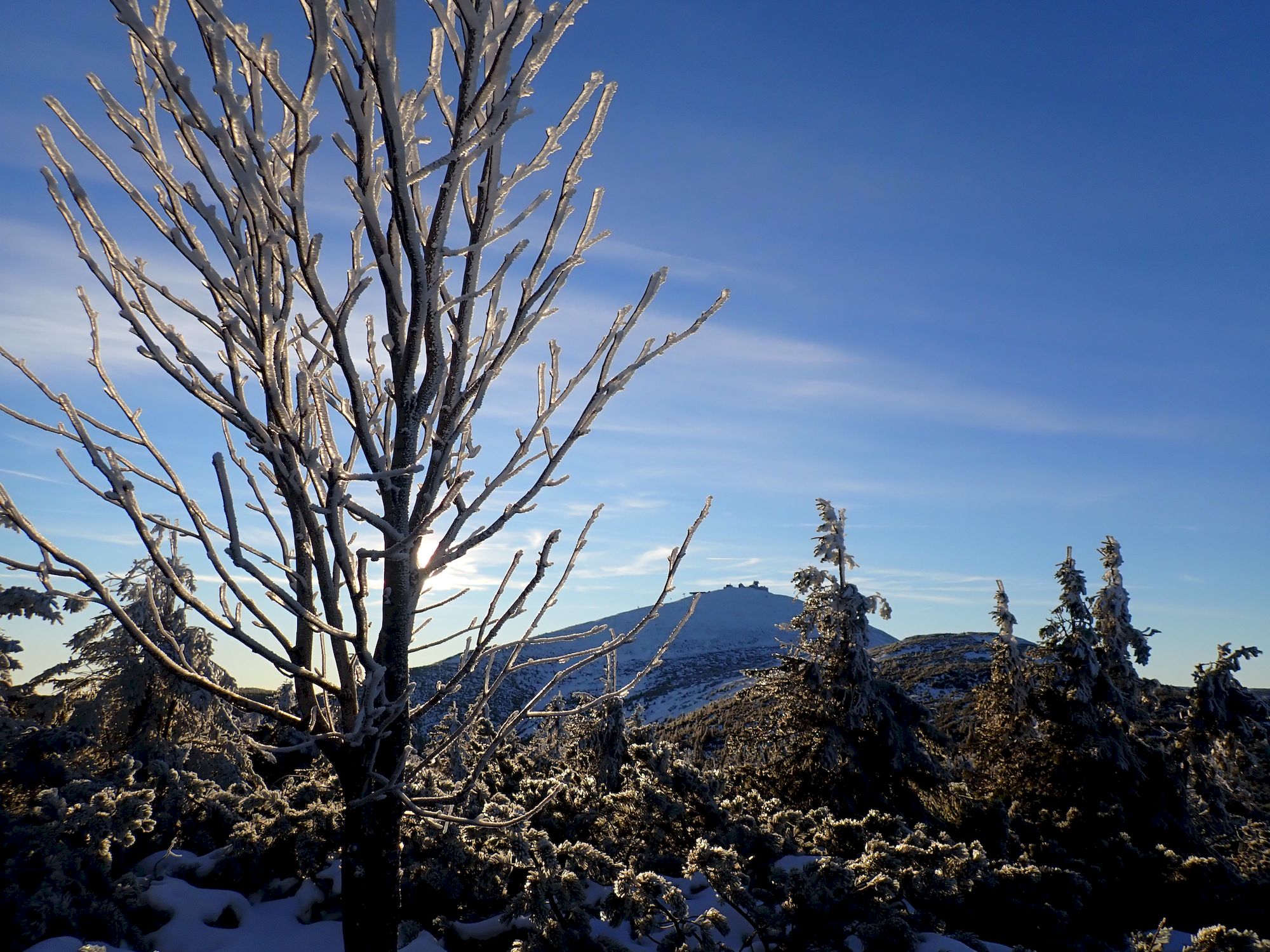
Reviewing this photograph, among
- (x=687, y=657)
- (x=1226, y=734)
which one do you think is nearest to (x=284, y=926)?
(x=1226, y=734)

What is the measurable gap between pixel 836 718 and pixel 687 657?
59.1 m

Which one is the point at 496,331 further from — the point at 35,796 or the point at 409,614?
the point at 35,796

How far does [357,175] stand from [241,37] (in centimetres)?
47

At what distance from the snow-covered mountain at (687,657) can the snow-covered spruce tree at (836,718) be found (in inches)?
383

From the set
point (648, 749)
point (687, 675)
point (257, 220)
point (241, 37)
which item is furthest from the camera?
point (687, 675)

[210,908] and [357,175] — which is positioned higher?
[357,175]

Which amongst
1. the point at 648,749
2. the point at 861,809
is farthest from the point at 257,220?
the point at 861,809

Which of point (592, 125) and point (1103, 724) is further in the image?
point (1103, 724)

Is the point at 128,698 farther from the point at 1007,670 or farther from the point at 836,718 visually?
the point at 1007,670

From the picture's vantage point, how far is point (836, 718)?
13.1m

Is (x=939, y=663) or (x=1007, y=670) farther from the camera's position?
(x=939, y=663)

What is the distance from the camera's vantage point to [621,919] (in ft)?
15.4

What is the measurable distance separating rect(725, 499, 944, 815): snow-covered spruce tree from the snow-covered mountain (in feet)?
31.9

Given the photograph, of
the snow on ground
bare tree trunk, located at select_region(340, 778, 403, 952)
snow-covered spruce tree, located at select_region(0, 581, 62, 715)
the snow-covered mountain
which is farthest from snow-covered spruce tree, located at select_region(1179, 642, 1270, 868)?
snow-covered spruce tree, located at select_region(0, 581, 62, 715)
